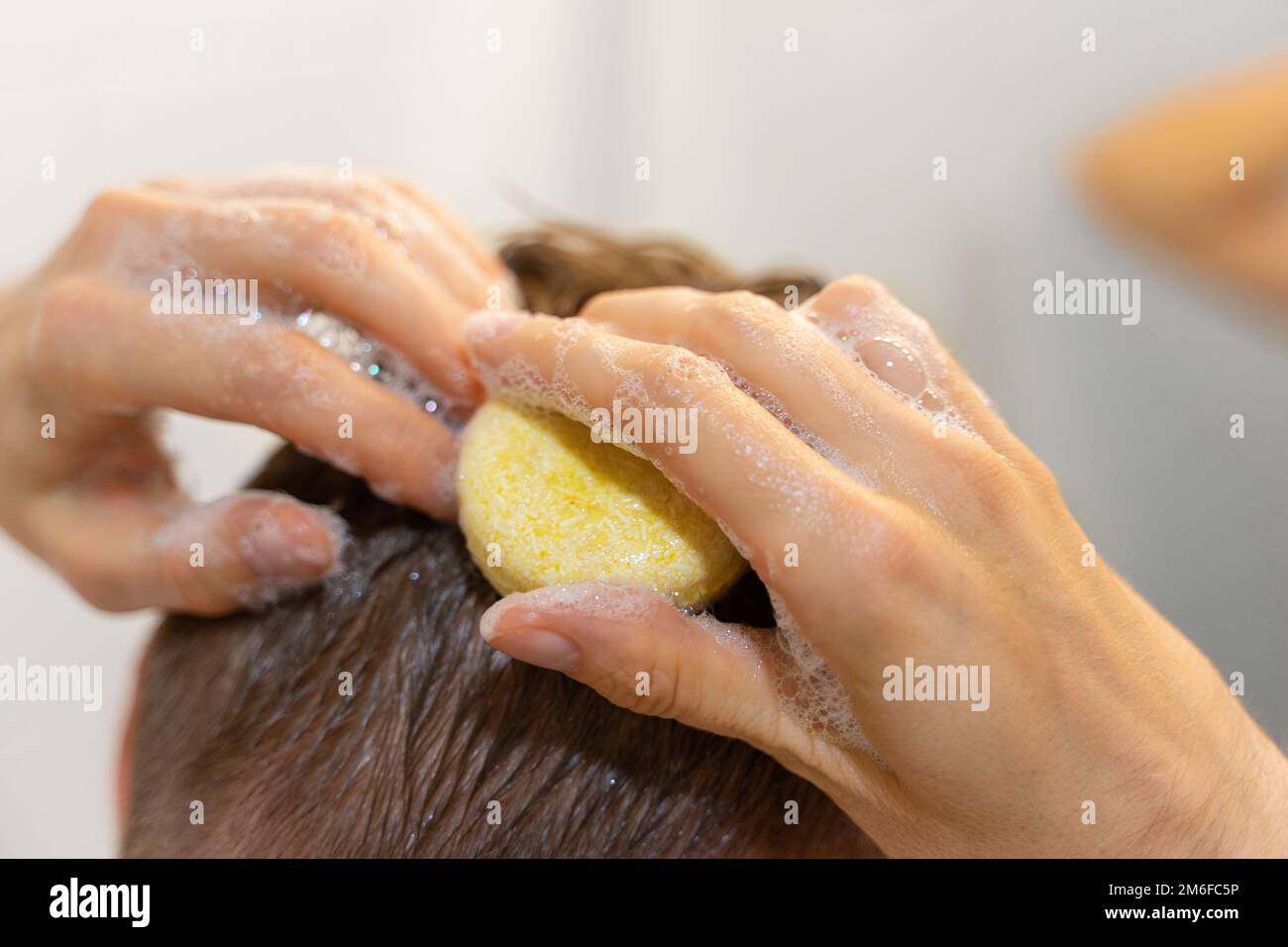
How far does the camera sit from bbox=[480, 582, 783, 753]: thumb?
1.58 feet

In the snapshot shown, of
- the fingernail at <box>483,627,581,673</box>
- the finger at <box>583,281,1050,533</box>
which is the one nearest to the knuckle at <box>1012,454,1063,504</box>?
the finger at <box>583,281,1050,533</box>

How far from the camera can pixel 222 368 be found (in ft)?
1.89

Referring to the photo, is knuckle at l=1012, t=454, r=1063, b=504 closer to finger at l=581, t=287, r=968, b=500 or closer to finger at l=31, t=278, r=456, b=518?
finger at l=581, t=287, r=968, b=500

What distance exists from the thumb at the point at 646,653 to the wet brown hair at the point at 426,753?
0.06 metres

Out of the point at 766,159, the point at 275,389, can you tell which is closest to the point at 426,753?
the point at 275,389

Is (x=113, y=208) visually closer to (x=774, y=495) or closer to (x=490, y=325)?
(x=490, y=325)

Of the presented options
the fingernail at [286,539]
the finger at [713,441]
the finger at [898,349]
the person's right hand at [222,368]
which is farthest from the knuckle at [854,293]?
the fingernail at [286,539]

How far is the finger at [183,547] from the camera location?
1.98 ft

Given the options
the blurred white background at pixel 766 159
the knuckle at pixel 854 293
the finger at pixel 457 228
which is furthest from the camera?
the blurred white background at pixel 766 159

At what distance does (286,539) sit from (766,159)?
1.33 meters

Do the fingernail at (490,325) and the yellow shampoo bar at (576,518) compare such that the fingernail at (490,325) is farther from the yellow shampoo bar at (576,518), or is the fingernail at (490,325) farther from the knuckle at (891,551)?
the knuckle at (891,551)
